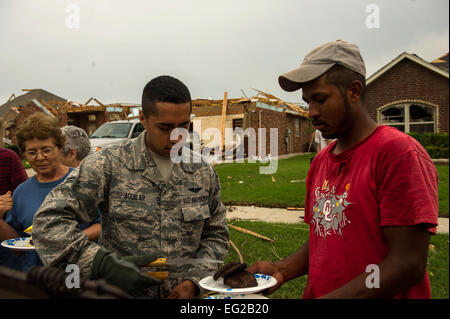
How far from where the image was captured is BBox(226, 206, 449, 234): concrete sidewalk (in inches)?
267

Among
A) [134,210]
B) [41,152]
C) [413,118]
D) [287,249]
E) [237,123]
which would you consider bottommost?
[287,249]

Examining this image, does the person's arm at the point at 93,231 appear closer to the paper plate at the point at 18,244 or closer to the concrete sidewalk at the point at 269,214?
the paper plate at the point at 18,244

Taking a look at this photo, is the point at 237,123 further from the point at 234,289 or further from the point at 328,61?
the point at 234,289

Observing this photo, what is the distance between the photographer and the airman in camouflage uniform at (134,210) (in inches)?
→ 72.3

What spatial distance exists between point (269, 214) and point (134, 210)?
5.61 metres

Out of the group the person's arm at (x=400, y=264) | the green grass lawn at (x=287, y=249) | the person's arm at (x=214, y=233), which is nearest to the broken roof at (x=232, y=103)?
the green grass lawn at (x=287, y=249)

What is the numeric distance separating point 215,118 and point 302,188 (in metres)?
13.9

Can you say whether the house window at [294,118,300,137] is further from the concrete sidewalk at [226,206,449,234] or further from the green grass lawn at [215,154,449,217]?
the concrete sidewalk at [226,206,449,234]

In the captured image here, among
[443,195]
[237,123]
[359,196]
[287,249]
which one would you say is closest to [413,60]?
[237,123]

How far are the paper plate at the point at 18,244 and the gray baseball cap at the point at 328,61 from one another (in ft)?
7.04

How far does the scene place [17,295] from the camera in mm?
1083

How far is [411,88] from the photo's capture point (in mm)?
18453
